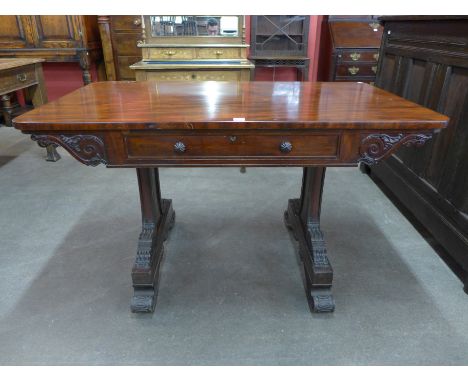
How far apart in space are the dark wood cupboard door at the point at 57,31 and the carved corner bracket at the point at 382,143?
3.52 m

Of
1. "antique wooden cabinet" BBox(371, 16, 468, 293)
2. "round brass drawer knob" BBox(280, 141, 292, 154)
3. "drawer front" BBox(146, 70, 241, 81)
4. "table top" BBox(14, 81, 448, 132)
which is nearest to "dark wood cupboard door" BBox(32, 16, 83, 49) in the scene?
"drawer front" BBox(146, 70, 241, 81)

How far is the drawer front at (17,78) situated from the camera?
262cm

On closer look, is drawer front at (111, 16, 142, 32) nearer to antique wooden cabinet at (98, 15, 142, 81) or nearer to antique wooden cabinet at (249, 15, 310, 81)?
antique wooden cabinet at (98, 15, 142, 81)

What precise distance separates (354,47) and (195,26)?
61.4 inches

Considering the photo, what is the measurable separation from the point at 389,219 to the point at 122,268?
1.47 m

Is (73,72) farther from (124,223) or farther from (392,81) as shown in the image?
(392,81)

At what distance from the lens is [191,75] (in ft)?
10.2

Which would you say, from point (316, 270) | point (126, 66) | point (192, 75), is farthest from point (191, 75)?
point (316, 270)

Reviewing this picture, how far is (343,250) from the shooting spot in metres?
1.76

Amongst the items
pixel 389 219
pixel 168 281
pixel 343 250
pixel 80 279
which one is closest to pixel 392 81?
pixel 389 219

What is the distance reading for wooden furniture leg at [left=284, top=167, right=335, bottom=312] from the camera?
1381 millimetres

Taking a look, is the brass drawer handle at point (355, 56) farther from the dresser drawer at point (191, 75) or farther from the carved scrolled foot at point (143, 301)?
the carved scrolled foot at point (143, 301)

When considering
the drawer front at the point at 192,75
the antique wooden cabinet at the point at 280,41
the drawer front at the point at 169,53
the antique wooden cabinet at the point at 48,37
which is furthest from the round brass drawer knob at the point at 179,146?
the antique wooden cabinet at the point at 48,37

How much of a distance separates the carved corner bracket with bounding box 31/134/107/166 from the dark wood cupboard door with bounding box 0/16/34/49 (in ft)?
10.8
